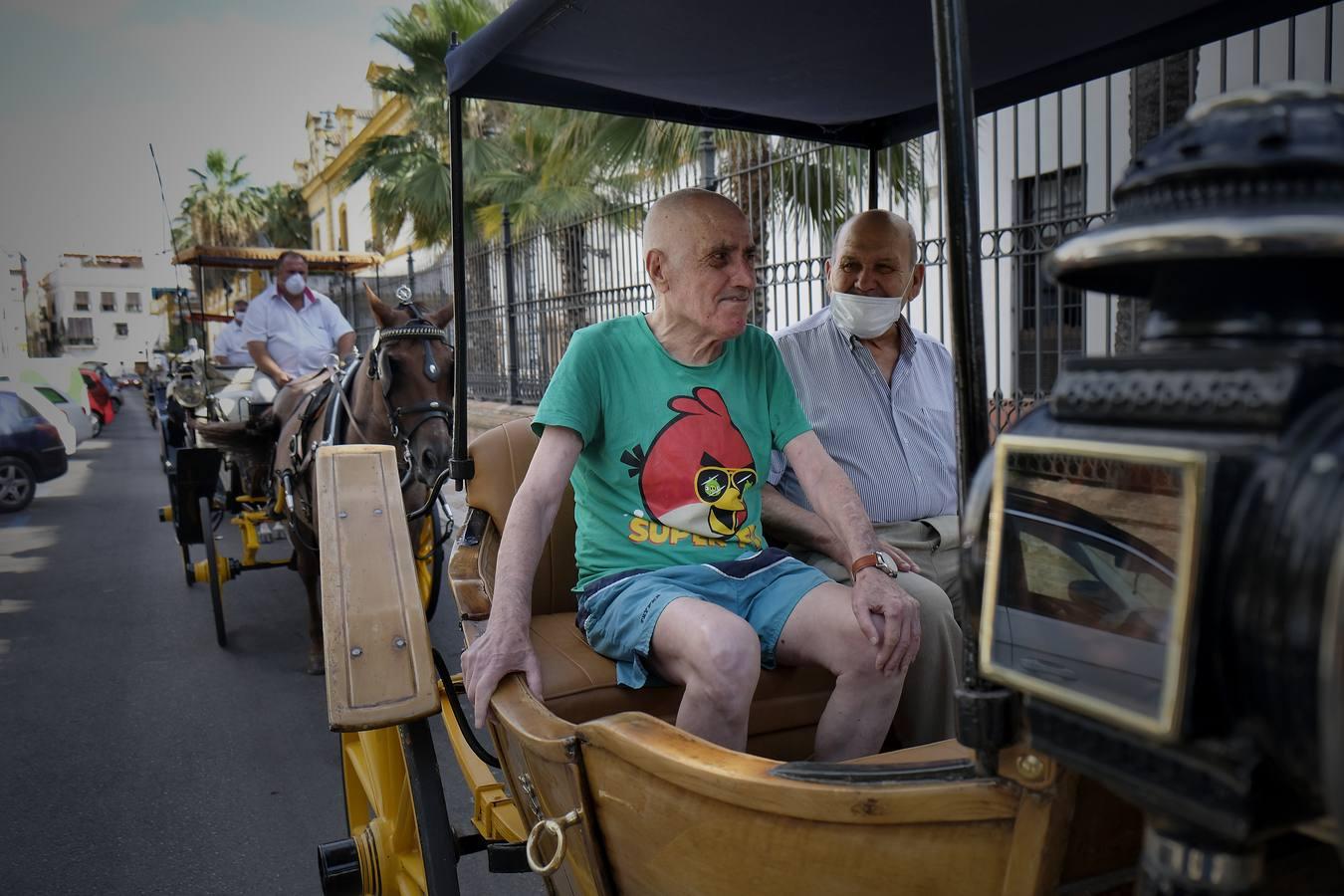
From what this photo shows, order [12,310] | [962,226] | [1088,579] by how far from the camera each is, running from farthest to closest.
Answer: [12,310]
[962,226]
[1088,579]

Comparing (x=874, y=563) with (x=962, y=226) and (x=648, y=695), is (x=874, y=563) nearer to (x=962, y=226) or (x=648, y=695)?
(x=648, y=695)

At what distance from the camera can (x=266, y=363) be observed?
684 cm

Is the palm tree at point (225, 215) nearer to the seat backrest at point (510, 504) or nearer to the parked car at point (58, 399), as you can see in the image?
the parked car at point (58, 399)

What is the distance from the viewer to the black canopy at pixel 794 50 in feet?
7.34

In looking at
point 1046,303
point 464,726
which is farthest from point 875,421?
point 1046,303

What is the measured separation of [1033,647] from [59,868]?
11.1 feet

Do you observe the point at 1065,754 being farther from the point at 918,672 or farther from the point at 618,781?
the point at 918,672

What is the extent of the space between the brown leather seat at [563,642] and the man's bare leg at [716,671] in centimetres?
20

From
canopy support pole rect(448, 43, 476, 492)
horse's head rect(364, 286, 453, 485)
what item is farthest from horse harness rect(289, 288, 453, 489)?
canopy support pole rect(448, 43, 476, 492)

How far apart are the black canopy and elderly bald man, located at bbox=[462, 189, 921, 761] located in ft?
1.34

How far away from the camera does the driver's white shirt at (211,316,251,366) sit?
9.11 m

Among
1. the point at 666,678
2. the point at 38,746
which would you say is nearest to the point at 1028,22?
the point at 666,678

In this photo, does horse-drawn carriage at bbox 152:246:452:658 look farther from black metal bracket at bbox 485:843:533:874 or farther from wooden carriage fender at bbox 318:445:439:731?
black metal bracket at bbox 485:843:533:874

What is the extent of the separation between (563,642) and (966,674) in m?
1.49
